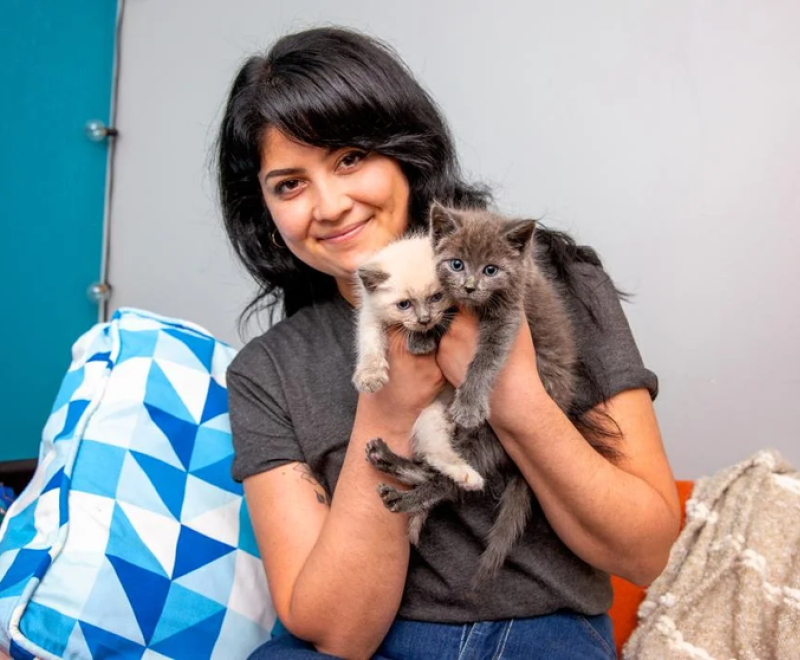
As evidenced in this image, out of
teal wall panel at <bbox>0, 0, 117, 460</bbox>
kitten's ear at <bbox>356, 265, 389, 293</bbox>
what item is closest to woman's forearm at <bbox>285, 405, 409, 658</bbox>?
kitten's ear at <bbox>356, 265, 389, 293</bbox>

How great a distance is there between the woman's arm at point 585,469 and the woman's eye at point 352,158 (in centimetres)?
41

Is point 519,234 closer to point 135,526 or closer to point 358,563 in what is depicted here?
point 358,563

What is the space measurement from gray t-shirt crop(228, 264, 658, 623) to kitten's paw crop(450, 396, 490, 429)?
257 millimetres

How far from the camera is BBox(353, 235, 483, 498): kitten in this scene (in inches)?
47.9

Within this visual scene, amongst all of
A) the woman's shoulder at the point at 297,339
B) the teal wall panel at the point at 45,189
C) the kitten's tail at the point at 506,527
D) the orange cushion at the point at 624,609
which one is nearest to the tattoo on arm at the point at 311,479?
the woman's shoulder at the point at 297,339

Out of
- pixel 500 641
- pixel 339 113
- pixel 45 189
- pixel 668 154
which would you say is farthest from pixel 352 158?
pixel 45 189

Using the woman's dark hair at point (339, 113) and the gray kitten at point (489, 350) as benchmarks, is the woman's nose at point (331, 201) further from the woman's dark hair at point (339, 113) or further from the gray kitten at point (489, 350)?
the gray kitten at point (489, 350)

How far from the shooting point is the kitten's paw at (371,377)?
1.22 m

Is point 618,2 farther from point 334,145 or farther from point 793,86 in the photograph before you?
point 334,145

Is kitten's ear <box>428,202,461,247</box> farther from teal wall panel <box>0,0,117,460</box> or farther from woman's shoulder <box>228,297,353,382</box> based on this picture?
teal wall panel <box>0,0,117,460</box>

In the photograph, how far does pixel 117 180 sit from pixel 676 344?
7.97 ft

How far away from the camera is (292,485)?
1441 mm

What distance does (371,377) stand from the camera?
1223 millimetres

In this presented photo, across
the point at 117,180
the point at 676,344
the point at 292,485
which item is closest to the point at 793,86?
the point at 676,344
